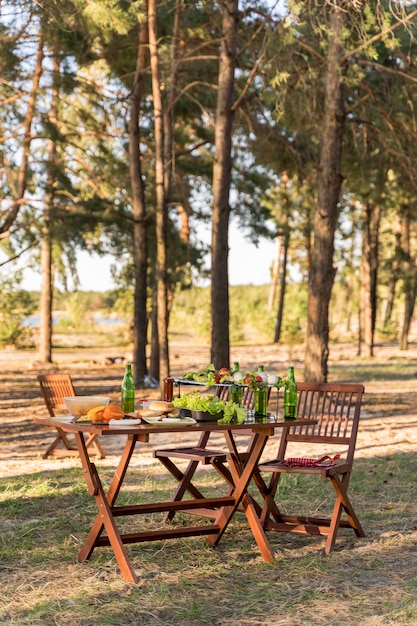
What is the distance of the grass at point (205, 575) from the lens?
4.31 metres

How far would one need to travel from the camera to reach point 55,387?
8891mm

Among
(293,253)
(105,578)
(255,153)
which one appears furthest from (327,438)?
(293,253)

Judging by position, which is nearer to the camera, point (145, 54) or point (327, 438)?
point (327, 438)

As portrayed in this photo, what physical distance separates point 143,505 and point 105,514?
0.39 metres

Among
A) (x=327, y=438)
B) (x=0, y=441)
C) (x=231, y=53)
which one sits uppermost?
(x=231, y=53)

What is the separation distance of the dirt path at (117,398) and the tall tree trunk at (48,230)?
26.2 inches

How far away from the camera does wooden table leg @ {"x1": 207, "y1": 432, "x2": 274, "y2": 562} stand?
17.6ft

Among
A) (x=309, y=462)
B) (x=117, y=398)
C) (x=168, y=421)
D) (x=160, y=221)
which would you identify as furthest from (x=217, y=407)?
(x=160, y=221)

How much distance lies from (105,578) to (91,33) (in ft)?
32.0

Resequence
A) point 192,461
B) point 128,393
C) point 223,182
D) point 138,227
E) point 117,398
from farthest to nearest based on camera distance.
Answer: point 138,227, point 117,398, point 223,182, point 192,461, point 128,393

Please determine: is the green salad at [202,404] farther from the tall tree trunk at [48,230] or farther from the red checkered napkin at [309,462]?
the tall tree trunk at [48,230]

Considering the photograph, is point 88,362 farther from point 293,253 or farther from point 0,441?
point 293,253

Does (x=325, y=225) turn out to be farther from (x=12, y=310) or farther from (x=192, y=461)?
(x=12, y=310)

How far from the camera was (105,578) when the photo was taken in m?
4.88
